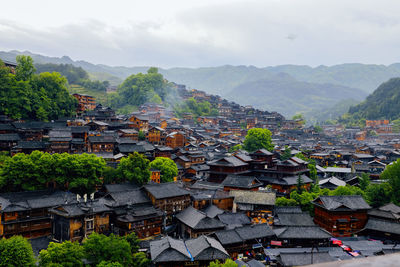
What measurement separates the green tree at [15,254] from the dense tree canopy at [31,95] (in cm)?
3454

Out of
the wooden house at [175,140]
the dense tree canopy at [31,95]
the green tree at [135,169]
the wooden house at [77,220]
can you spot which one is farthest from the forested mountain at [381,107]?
the wooden house at [77,220]

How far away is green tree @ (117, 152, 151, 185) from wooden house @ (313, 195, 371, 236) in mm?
22941

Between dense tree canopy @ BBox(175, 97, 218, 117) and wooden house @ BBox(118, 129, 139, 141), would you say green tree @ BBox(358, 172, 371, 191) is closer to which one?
wooden house @ BBox(118, 129, 139, 141)

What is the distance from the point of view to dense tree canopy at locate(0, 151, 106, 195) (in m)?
33.9

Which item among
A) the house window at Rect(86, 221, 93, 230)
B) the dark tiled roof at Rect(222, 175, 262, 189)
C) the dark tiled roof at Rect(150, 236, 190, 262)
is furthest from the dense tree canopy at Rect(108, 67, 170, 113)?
the dark tiled roof at Rect(150, 236, 190, 262)

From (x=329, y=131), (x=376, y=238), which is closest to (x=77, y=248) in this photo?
(x=376, y=238)

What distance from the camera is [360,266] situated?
8.14 feet

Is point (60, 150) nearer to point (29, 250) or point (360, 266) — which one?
point (29, 250)

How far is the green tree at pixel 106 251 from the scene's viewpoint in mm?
25016

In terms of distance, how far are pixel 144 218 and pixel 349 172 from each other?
141 ft

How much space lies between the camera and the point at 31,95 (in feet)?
179

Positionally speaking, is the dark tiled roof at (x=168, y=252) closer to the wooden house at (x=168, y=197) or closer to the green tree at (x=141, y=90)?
the wooden house at (x=168, y=197)

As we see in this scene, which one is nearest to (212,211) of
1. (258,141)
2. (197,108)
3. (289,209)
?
(289,209)

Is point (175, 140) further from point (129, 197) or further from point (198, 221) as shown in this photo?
point (198, 221)
